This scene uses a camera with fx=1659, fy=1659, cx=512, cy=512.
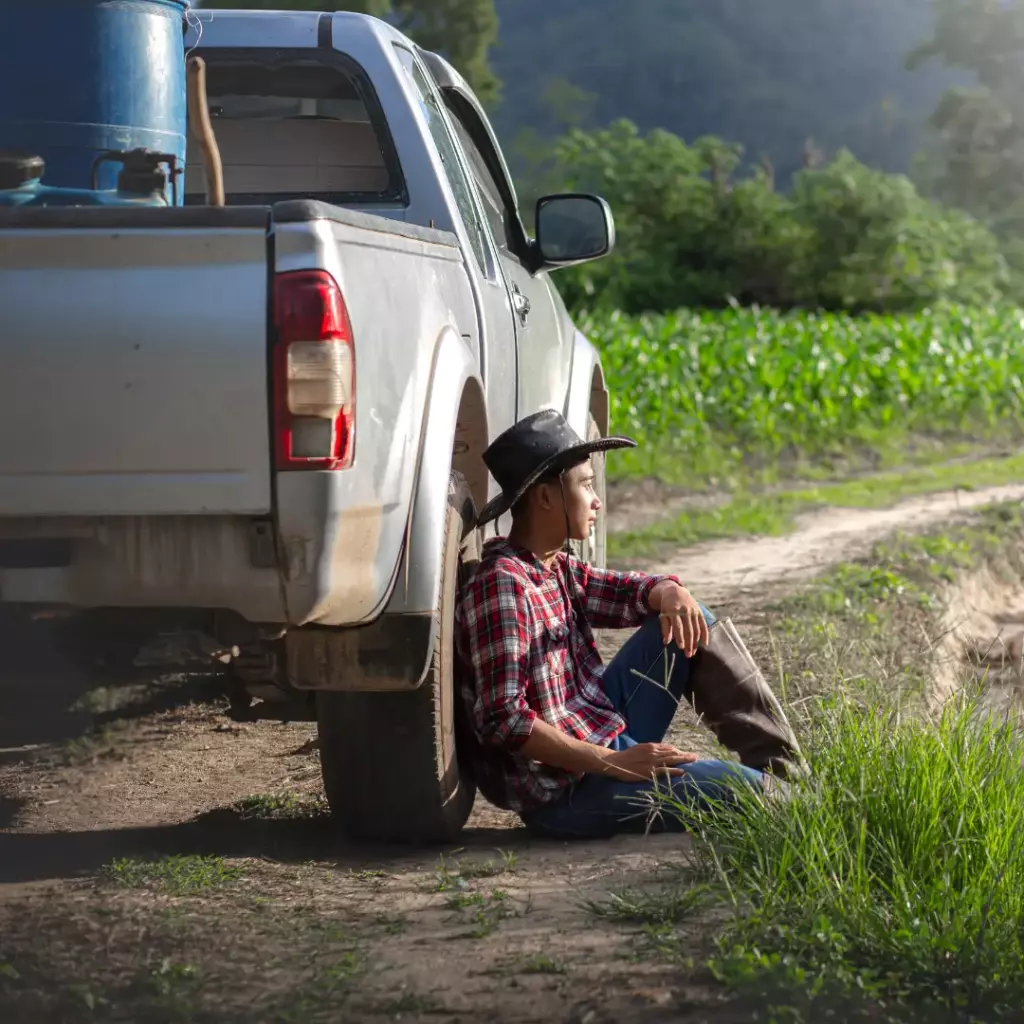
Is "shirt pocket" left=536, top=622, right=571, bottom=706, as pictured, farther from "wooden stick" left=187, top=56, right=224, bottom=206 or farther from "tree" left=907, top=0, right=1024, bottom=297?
"tree" left=907, top=0, right=1024, bottom=297

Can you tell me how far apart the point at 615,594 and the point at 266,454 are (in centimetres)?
162

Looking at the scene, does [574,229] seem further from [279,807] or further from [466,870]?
[466,870]

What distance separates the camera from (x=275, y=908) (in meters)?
3.62

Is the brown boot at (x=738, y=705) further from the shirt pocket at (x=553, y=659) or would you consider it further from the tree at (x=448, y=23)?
the tree at (x=448, y=23)

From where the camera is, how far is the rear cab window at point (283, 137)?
16.8 feet

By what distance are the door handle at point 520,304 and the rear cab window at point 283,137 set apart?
0.55 m

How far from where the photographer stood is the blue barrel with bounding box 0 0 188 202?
12.0ft

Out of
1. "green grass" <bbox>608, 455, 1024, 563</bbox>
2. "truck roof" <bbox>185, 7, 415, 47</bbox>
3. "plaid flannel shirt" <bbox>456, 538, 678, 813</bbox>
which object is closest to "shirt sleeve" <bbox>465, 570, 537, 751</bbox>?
"plaid flannel shirt" <bbox>456, 538, 678, 813</bbox>

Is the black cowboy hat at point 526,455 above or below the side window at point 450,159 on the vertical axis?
below

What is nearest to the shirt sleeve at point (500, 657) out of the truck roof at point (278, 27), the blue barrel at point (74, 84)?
the blue barrel at point (74, 84)

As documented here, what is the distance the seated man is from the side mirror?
1465 millimetres

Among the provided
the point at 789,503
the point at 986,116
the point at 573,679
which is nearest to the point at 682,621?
the point at 573,679

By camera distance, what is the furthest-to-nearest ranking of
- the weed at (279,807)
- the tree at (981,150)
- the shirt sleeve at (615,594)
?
the tree at (981,150) → the weed at (279,807) → the shirt sleeve at (615,594)

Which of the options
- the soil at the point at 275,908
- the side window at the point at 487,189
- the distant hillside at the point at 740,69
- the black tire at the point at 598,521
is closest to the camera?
the soil at the point at 275,908
